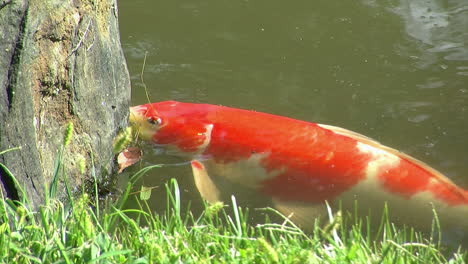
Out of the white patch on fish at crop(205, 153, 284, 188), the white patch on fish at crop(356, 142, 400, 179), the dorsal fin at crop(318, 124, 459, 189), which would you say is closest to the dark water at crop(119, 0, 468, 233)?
the white patch on fish at crop(205, 153, 284, 188)

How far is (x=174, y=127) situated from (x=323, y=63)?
157 centimetres

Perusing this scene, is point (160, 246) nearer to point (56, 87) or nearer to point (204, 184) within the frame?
point (56, 87)

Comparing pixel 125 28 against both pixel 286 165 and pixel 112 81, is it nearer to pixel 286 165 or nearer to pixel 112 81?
pixel 112 81

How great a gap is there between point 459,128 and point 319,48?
A: 1.43 m

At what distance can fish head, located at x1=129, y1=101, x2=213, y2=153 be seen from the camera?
4.55 meters

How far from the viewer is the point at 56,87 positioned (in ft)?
12.3

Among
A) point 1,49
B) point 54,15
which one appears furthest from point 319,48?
point 1,49

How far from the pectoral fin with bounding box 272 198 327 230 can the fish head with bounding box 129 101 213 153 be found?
2.16ft

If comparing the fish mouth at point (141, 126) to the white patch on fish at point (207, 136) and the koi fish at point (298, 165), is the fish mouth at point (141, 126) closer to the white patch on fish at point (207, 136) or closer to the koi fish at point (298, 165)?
the koi fish at point (298, 165)

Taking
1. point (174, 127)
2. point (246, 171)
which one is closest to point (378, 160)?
point (246, 171)

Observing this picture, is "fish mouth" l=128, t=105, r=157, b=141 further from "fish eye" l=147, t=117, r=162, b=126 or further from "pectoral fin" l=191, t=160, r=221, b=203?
"pectoral fin" l=191, t=160, r=221, b=203

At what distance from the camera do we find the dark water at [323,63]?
494 centimetres

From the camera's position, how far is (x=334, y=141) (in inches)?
169

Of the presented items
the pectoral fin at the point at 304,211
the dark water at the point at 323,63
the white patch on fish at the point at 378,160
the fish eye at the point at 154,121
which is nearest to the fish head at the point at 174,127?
the fish eye at the point at 154,121
